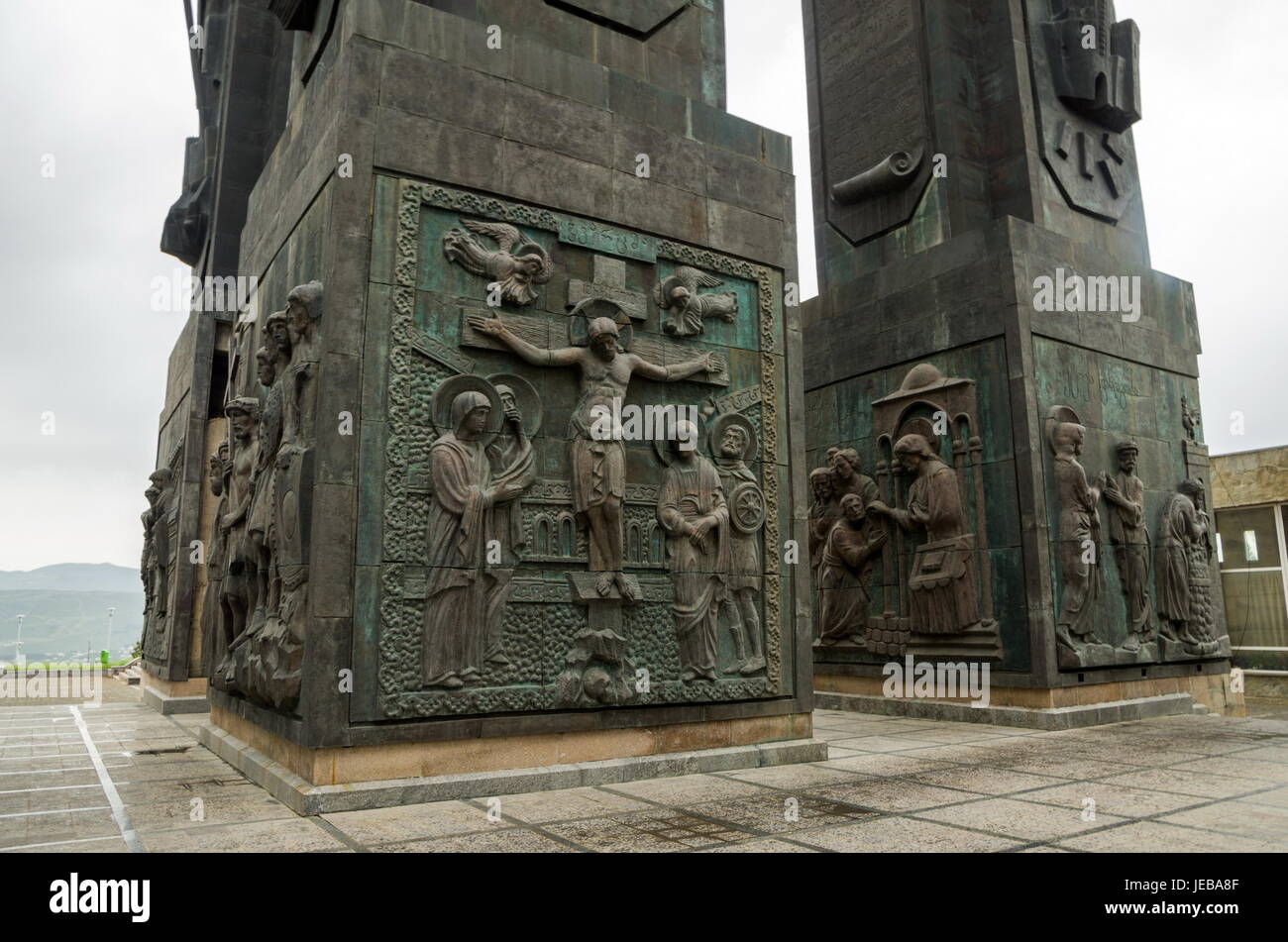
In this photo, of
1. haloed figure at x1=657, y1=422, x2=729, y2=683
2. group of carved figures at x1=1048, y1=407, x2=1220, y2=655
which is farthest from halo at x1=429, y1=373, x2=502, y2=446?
group of carved figures at x1=1048, y1=407, x2=1220, y2=655

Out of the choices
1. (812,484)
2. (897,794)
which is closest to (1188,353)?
(812,484)

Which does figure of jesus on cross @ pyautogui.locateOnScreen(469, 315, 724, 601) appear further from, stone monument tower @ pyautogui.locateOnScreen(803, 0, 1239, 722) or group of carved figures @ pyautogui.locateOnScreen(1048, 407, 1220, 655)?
group of carved figures @ pyautogui.locateOnScreen(1048, 407, 1220, 655)

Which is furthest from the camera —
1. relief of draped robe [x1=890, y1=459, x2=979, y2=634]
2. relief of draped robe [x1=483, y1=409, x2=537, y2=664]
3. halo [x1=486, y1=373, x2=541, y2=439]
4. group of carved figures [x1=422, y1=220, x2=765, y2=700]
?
relief of draped robe [x1=890, y1=459, x2=979, y2=634]

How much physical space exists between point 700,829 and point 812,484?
32.8ft

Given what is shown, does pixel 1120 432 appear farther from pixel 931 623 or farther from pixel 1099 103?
pixel 1099 103

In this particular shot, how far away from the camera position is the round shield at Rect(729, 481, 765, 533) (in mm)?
10000

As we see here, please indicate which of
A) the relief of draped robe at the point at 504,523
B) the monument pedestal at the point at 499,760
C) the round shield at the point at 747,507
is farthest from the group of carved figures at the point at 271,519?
the round shield at the point at 747,507

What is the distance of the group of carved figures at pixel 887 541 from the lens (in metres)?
14.0

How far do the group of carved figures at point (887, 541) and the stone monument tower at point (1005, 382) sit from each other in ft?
0.13

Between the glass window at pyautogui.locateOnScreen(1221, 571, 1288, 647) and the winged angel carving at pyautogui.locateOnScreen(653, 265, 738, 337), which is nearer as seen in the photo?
the winged angel carving at pyautogui.locateOnScreen(653, 265, 738, 337)

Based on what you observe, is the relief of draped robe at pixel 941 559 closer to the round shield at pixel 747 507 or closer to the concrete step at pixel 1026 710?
the concrete step at pixel 1026 710

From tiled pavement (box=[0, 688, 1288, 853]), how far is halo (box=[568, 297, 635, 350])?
14.3 feet

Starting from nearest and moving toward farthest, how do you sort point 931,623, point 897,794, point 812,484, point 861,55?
point 897,794, point 931,623, point 812,484, point 861,55

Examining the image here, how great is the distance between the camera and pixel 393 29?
8781 millimetres
